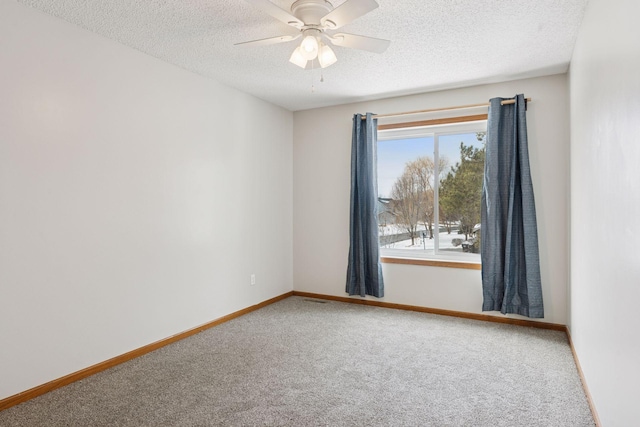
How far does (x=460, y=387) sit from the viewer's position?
2.58 meters

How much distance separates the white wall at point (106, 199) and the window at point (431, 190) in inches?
66.0

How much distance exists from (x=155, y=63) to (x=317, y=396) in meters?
2.92

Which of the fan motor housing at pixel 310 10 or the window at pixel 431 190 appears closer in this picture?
the fan motor housing at pixel 310 10

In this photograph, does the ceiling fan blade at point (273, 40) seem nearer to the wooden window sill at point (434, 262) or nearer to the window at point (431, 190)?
the window at point (431, 190)

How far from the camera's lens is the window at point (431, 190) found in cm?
423

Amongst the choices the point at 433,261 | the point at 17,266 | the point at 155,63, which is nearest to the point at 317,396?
the point at 17,266

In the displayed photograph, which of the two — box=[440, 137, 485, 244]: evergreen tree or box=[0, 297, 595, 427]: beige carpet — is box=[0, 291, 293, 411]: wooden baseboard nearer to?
box=[0, 297, 595, 427]: beige carpet

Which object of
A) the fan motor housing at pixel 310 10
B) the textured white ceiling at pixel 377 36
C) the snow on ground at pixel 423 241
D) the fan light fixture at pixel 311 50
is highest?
the textured white ceiling at pixel 377 36

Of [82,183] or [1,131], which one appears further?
[82,183]

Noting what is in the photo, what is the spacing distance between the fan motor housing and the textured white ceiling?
102 mm

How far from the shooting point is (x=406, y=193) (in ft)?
15.2

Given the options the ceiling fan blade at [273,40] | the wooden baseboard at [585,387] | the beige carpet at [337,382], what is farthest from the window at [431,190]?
the ceiling fan blade at [273,40]

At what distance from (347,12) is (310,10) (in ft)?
1.01

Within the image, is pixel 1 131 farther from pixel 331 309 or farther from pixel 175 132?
pixel 331 309
